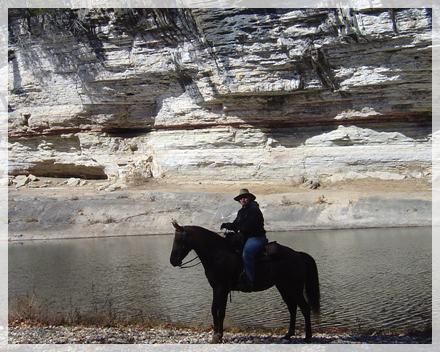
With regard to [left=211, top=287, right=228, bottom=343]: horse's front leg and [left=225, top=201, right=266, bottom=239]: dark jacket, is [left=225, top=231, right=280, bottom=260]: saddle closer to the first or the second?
[left=225, top=201, right=266, bottom=239]: dark jacket

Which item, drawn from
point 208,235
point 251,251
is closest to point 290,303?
point 251,251

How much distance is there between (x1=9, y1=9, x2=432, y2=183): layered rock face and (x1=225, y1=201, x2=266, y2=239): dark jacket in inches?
1042

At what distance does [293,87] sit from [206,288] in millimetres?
22981

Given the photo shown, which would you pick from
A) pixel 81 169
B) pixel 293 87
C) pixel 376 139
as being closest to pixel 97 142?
pixel 81 169

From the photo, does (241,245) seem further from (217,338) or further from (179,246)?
(217,338)

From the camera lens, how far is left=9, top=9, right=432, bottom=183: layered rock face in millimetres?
36188

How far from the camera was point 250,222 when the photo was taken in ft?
33.8

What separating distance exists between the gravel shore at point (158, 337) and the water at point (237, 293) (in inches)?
43.4

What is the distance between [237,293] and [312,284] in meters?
5.91

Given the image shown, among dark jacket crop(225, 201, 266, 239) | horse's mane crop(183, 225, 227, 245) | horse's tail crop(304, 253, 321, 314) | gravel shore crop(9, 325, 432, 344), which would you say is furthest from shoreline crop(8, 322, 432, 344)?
dark jacket crop(225, 201, 266, 239)

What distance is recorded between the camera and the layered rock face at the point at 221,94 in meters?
36.2

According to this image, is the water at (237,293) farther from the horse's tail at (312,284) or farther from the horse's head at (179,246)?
the horse's head at (179,246)

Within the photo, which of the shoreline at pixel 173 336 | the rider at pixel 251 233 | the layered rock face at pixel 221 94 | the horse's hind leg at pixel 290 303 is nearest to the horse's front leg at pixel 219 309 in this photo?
the shoreline at pixel 173 336

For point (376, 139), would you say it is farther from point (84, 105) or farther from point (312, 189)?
point (84, 105)
